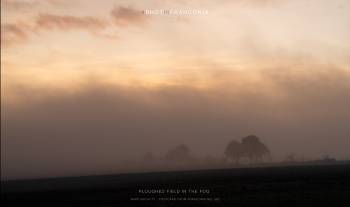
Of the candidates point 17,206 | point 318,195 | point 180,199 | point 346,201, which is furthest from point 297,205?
point 17,206

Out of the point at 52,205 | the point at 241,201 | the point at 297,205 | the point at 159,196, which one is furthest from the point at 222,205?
the point at 52,205

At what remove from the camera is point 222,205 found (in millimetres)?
45594

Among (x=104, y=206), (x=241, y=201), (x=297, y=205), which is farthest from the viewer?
(x=104, y=206)

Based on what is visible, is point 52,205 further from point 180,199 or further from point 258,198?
point 258,198

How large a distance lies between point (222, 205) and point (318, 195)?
1032 cm

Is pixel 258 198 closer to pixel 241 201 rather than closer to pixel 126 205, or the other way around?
pixel 241 201

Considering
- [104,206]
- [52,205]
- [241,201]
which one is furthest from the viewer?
[52,205]

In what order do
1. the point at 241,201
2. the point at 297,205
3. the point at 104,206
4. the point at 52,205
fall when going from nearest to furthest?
the point at 297,205
the point at 241,201
the point at 104,206
the point at 52,205

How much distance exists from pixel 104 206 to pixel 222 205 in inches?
497

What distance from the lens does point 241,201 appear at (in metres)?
48.4

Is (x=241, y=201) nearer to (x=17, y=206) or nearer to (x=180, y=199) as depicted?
(x=180, y=199)

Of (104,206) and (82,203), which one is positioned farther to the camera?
(82,203)

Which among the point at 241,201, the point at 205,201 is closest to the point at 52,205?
the point at 205,201

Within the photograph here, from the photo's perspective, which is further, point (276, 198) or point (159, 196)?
point (159, 196)
